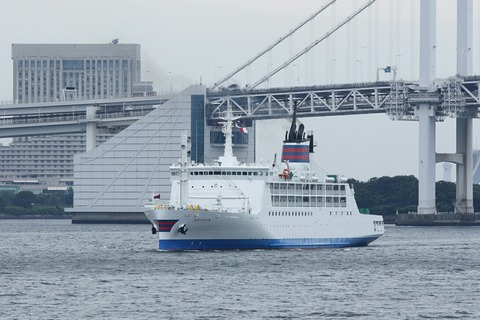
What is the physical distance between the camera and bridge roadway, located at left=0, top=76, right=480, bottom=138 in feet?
399

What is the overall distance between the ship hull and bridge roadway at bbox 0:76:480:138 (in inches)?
1622

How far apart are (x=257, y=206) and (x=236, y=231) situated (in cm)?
223

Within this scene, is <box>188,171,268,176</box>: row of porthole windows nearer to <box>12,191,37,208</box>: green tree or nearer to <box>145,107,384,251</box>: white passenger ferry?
<box>145,107,384,251</box>: white passenger ferry

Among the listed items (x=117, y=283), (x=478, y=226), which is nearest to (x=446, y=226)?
(x=478, y=226)

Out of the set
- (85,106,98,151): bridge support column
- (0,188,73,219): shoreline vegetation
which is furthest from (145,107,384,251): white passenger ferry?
(0,188,73,219): shoreline vegetation

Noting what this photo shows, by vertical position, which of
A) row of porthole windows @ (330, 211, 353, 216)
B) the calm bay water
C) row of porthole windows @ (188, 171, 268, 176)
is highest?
→ row of porthole windows @ (188, 171, 268, 176)

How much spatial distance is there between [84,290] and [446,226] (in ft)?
258

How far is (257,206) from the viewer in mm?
72438

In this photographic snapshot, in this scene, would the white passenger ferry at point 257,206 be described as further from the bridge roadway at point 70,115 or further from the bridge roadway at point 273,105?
the bridge roadway at point 70,115

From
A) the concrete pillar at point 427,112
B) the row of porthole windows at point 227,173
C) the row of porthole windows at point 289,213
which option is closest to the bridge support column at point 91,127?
the concrete pillar at point 427,112

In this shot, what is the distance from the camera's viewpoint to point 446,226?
4985 inches

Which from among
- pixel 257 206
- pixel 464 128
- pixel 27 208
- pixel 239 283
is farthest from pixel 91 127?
pixel 239 283

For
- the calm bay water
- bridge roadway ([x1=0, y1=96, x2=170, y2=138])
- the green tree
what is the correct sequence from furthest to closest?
the green tree, bridge roadway ([x1=0, y1=96, x2=170, y2=138]), the calm bay water

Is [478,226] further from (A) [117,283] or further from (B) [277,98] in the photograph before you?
(A) [117,283]
